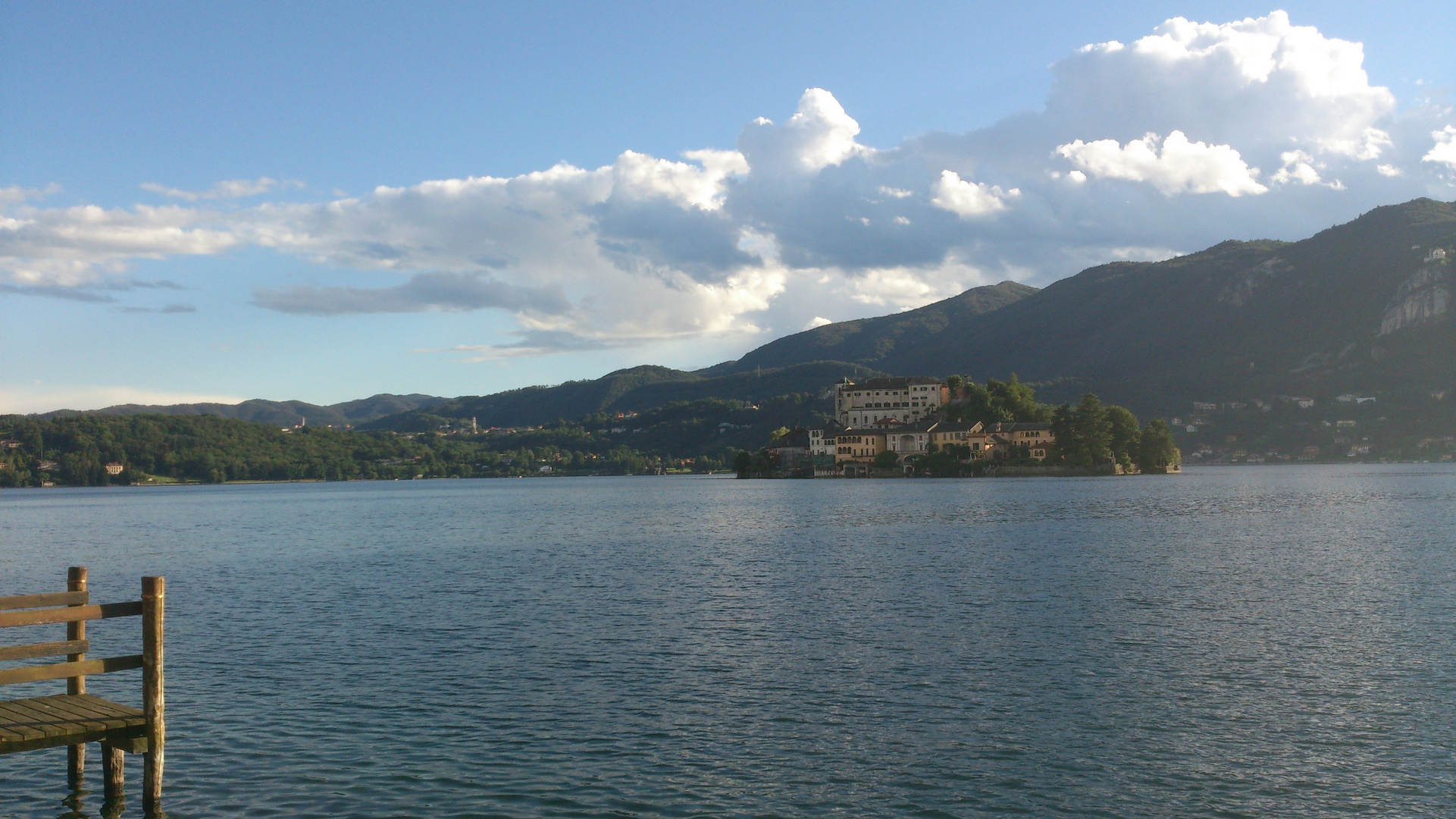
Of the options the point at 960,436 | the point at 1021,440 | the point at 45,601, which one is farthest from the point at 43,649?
the point at 960,436

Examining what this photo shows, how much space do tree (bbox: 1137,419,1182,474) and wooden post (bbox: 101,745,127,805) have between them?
174 meters

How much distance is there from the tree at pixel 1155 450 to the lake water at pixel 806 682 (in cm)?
12430

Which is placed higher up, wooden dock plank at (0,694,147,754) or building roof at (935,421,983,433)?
building roof at (935,421,983,433)

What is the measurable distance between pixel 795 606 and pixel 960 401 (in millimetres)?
166152

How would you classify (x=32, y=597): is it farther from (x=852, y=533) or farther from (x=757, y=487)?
(x=757, y=487)

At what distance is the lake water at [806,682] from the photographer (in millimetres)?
14727

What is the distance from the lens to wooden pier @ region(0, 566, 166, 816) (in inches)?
537

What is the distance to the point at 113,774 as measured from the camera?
15.0m

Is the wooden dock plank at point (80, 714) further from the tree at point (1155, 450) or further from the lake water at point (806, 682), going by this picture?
the tree at point (1155, 450)

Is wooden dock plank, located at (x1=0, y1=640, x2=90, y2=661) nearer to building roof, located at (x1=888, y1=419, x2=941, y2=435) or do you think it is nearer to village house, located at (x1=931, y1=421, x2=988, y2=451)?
village house, located at (x1=931, y1=421, x2=988, y2=451)

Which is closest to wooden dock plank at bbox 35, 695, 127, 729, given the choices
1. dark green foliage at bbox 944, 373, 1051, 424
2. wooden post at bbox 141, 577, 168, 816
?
wooden post at bbox 141, 577, 168, 816

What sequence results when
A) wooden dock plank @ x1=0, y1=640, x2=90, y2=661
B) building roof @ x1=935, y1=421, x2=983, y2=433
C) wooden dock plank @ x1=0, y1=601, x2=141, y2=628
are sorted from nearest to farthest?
wooden dock plank @ x1=0, y1=640, x2=90, y2=661 < wooden dock plank @ x1=0, y1=601, x2=141, y2=628 < building roof @ x1=935, y1=421, x2=983, y2=433

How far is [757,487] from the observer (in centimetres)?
15762

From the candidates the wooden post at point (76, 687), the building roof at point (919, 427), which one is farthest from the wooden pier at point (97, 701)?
the building roof at point (919, 427)
